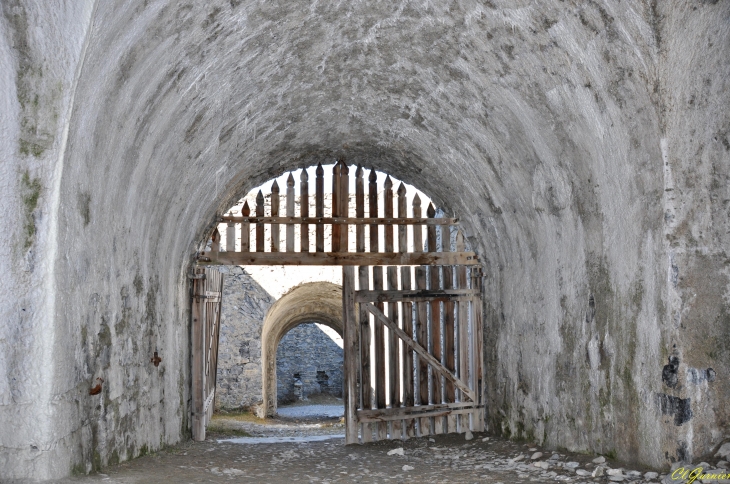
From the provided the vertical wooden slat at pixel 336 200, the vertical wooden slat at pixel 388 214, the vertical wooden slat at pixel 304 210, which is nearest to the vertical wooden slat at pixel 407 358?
the vertical wooden slat at pixel 388 214

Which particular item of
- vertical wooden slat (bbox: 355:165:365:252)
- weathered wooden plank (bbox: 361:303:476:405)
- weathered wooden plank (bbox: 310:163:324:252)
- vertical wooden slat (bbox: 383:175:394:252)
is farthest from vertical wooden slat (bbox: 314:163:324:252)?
weathered wooden plank (bbox: 361:303:476:405)

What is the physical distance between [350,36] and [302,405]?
55.0ft

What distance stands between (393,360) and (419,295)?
2.42 ft

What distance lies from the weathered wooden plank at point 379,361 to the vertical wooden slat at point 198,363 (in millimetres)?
1799

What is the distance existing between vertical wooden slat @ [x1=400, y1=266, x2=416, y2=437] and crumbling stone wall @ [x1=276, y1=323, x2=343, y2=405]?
13794mm

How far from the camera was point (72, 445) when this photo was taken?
11.1 ft

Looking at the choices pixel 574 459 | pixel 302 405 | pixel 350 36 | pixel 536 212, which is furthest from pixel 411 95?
pixel 302 405

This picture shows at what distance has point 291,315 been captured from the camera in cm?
1567

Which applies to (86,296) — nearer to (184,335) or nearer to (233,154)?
(233,154)

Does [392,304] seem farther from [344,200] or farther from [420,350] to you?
[344,200]

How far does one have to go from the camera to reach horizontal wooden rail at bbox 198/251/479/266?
6.85m

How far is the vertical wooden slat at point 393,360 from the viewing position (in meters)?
7.02

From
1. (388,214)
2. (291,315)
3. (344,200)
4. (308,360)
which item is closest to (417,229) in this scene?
(388,214)

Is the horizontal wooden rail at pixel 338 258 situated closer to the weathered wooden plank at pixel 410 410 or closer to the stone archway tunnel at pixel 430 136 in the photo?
the stone archway tunnel at pixel 430 136
